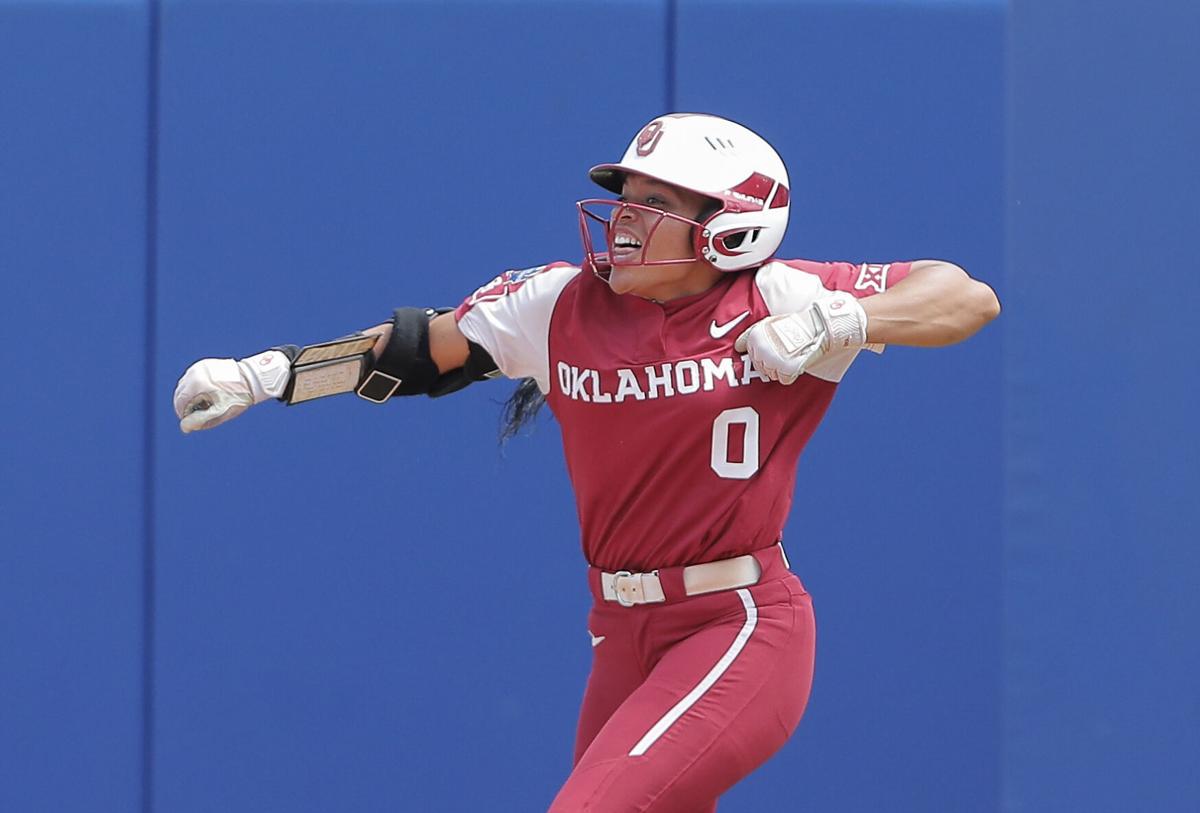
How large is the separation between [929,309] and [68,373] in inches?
81.1

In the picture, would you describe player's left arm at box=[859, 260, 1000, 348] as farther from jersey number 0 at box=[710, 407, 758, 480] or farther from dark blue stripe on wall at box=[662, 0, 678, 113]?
dark blue stripe on wall at box=[662, 0, 678, 113]

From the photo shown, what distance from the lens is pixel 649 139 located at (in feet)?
10.4

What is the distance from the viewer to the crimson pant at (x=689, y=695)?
2.81m

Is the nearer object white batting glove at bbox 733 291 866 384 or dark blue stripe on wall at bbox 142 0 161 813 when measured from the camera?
white batting glove at bbox 733 291 866 384

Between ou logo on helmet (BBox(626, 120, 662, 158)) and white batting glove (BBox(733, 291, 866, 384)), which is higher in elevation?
ou logo on helmet (BBox(626, 120, 662, 158))

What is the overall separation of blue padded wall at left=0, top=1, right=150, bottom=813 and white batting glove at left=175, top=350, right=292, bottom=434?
3.55ft

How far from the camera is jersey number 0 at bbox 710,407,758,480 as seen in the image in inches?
119

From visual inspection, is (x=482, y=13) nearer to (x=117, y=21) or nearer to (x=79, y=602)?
(x=117, y=21)

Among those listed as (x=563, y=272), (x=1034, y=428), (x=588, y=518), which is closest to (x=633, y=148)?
(x=563, y=272)

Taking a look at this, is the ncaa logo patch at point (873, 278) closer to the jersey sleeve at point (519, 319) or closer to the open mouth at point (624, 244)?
the open mouth at point (624, 244)

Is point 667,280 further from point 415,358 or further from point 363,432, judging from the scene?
point 363,432

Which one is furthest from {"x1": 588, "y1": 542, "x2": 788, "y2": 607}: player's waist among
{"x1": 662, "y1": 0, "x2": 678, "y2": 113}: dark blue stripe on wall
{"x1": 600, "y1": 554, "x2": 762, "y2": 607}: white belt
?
{"x1": 662, "y1": 0, "x2": 678, "y2": 113}: dark blue stripe on wall

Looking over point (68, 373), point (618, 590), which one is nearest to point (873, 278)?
point (618, 590)

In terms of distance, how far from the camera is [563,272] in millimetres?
3250
